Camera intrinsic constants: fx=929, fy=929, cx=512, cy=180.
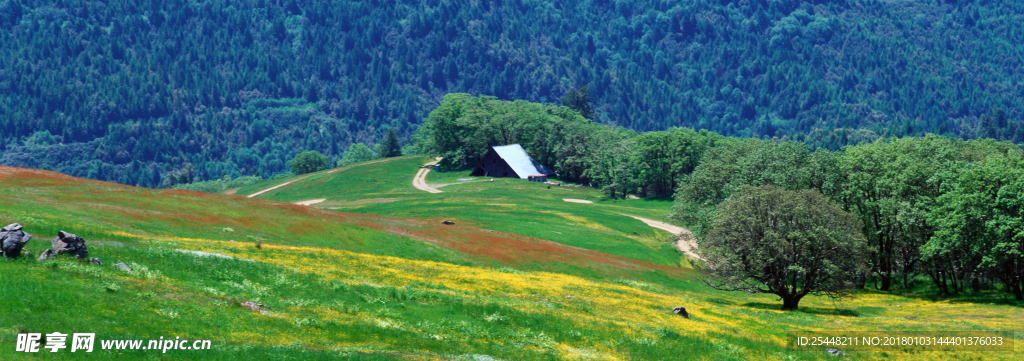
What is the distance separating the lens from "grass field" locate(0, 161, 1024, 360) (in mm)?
34188

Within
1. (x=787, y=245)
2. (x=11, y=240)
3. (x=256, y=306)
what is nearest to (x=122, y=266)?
(x=11, y=240)

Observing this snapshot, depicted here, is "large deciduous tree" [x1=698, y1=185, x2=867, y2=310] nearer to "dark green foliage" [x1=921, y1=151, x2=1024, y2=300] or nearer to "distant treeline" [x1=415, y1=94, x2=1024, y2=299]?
"distant treeline" [x1=415, y1=94, x2=1024, y2=299]

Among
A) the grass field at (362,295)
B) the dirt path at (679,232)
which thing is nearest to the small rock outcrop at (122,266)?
the grass field at (362,295)

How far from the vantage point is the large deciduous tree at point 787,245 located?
72.2 m

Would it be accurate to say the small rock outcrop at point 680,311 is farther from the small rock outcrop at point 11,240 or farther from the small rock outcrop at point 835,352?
the small rock outcrop at point 11,240

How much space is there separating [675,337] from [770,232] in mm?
27430

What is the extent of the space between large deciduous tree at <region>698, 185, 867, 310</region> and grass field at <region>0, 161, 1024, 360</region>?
265cm

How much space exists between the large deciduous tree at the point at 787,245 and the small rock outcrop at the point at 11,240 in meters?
51.3

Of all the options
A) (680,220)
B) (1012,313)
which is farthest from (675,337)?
(680,220)

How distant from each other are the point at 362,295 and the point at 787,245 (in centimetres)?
3873

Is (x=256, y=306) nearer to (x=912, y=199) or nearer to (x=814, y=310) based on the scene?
(x=814, y=310)

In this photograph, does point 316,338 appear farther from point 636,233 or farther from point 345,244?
point 636,233

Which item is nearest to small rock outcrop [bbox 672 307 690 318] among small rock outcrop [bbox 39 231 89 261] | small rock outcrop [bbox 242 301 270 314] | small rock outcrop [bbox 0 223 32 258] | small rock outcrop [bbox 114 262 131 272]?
small rock outcrop [bbox 242 301 270 314]

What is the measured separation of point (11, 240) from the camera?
38.8 m
